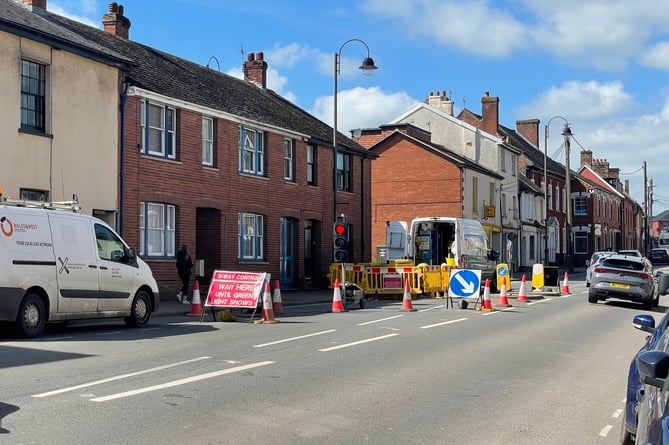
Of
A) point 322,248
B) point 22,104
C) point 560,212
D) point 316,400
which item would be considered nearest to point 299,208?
point 322,248

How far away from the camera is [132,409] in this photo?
7578mm

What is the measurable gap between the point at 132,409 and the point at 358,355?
4694 millimetres

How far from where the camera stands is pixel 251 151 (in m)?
29.4

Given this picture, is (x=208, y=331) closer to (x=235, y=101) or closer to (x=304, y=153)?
(x=235, y=101)

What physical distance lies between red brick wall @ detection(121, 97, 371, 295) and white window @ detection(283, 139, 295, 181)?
225mm

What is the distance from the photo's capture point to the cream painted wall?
19594 millimetres

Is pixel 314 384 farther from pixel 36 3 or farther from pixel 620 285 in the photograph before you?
pixel 36 3

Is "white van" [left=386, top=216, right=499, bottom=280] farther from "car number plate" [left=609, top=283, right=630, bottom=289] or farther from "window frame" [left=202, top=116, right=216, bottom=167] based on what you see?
"window frame" [left=202, top=116, right=216, bottom=167]

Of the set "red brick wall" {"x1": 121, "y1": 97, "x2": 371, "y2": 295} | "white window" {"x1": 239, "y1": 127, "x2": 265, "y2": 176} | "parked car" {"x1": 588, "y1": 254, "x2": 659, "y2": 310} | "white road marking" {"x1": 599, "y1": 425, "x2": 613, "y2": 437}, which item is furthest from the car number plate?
"white road marking" {"x1": 599, "y1": 425, "x2": 613, "y2": 437}

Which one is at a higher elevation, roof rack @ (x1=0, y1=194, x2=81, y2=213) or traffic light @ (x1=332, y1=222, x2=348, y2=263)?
roof rack @ (x1=0, y1=194, x2=81, y2=213)

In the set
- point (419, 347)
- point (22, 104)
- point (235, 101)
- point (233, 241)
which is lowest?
point (419, 347)

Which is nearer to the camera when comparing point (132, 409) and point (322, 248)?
point (132, 409)

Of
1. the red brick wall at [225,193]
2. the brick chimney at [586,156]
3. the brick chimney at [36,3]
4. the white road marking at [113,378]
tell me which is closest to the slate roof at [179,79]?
the brick chimney at [36,3]

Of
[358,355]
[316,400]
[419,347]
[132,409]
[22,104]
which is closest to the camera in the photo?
[132,409]
